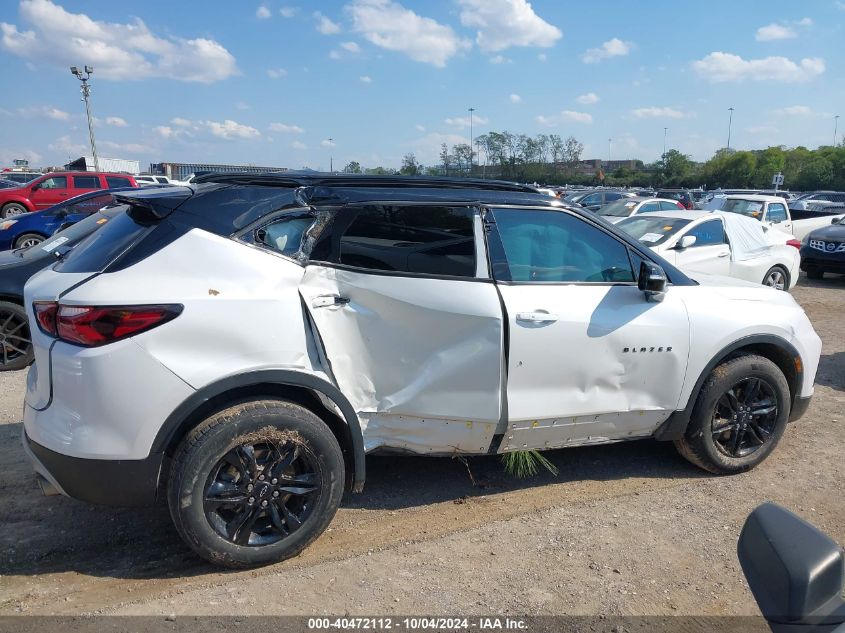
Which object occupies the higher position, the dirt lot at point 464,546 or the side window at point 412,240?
the side window at point 412,240

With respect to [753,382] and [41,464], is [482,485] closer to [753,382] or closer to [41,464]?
[753,382]

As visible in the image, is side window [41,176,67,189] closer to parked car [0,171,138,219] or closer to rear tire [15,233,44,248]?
parked car [0,171,138,219]

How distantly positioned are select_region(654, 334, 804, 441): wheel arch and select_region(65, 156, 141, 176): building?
39104 mm

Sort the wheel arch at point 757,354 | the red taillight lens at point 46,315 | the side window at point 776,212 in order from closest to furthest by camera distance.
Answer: the red taillight lens at point 46,315 → the wheel arch at point 757,354 → the side window at point 776,212

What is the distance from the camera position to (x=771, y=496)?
4.13 meters

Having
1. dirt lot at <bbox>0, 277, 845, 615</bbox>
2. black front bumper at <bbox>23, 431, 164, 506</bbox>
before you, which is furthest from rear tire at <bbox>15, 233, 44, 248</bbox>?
black front bumper at <bbox>23, 431, 164, 506</bbox>

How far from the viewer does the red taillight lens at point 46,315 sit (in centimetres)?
295

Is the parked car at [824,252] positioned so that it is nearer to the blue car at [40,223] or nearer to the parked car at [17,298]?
the parked car at [17,298]

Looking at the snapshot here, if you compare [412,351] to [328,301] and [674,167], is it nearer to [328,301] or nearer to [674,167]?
[328,301]

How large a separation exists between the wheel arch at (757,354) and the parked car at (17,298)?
5529mm

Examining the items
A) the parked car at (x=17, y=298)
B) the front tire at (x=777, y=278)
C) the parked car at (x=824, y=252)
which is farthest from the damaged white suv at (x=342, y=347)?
the parked car at (x=824, y=252)

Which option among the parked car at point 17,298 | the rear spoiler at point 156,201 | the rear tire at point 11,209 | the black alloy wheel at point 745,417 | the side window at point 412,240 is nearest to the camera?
the rear spoiler at point 156,201

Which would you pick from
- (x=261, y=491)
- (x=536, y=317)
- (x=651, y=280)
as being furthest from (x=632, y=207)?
(x=261, y=491)

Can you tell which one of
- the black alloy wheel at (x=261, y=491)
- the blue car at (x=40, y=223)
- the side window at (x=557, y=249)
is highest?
the side window at (x=557, y=249)
